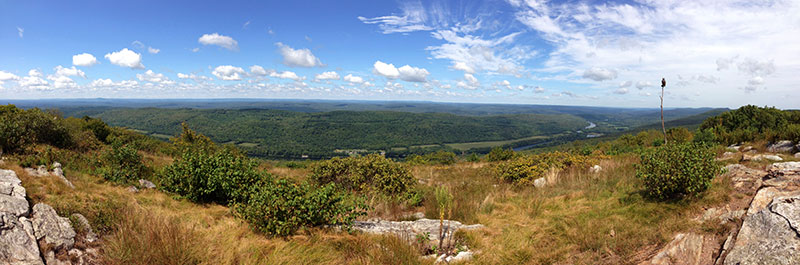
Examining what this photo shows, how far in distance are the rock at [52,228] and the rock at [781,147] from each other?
677 inches

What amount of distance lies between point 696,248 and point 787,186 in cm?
229

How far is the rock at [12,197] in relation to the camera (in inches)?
150

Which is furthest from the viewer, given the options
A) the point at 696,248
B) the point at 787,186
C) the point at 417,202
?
the point at 417,202

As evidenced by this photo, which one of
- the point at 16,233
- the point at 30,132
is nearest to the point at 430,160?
the point at 30,132

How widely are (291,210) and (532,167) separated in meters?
9.03

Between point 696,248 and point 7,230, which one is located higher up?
point 7,230

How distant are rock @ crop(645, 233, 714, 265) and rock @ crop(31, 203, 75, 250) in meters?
7.37

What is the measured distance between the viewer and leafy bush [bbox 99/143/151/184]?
8109 mm

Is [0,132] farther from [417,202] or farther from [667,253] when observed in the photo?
[667,253]

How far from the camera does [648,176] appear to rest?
20.1 feet

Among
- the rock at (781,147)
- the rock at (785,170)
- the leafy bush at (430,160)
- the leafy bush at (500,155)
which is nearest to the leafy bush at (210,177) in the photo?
the rock at (785,170)

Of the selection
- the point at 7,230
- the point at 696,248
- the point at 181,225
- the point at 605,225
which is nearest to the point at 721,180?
the point at 605,225

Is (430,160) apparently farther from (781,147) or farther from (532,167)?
(781,147)

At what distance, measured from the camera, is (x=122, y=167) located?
873 centimetres
